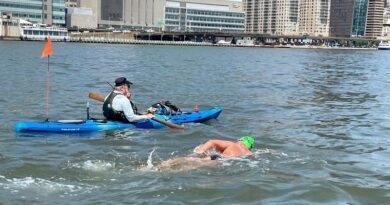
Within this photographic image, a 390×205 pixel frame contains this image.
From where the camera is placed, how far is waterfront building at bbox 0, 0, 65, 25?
→ 160 metres

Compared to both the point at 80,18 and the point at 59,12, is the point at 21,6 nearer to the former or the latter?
the point at 59,12

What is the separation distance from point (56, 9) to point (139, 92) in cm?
15443

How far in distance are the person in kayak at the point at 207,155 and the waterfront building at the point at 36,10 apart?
508 ft

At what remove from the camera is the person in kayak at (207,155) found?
10609 millimetres

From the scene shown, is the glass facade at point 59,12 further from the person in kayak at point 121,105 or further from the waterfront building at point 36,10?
the person in kayak at point 121,105

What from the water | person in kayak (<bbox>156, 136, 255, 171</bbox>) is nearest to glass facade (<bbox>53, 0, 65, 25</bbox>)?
the water

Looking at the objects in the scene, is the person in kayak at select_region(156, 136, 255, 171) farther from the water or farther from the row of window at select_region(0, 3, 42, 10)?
the row of window at select_region(0, 3, 42, 10)

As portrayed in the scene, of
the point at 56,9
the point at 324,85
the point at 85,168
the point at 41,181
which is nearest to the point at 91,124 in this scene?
the point at 85,168

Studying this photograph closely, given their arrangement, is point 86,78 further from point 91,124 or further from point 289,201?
point 289,201

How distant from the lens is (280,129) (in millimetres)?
16734

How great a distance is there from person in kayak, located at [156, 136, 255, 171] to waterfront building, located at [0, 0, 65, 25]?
154789mm

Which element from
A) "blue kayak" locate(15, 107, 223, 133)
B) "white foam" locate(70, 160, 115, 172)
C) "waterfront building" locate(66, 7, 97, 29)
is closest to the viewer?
"white foam" locate(70, 160, 115, 172)

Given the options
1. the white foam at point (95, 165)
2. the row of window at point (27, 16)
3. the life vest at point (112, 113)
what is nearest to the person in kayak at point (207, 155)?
the white foam at point (95, 165)

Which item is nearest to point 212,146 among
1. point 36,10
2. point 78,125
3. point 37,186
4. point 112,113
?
point 37,186
